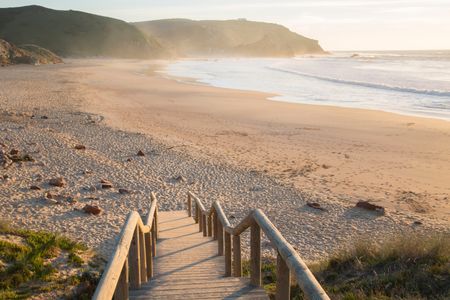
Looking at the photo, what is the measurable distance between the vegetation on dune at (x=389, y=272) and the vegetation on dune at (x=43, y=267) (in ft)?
7.77

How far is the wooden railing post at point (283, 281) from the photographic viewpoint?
122 inches

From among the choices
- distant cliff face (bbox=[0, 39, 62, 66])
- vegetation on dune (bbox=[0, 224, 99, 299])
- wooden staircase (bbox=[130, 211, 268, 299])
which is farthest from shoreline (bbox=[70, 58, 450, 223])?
distant cliff face (bbox=[0, 39, 62, 66])

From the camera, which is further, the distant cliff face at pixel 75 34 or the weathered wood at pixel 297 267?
the distant cliff face at pixel 75 34

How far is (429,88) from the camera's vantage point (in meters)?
33.8

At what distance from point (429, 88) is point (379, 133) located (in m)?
17.8

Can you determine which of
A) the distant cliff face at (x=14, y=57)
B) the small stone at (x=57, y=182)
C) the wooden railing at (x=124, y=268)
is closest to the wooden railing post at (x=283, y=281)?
the wooden railing at (x=124, y=268)

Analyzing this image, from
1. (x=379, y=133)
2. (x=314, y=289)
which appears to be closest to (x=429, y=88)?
(x=379, y=133)

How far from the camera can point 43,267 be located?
547 cm

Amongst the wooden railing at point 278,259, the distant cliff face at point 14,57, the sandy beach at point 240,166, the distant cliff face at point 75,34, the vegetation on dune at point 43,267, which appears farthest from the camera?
the distant cliff face at point 75,34

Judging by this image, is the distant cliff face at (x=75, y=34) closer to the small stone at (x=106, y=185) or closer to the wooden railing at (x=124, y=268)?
the small stone at (x=106, y=185)

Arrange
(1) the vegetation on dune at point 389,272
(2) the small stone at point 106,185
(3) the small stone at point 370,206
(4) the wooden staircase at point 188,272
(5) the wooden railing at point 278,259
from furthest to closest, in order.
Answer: (2) the small stone at point 106,185 → (3) the small stone at point 370,206 → (1) the vegetation on dune at point 389,272 → (4) the wooden staircase at point 188,272 → (5) the wooden railing at point 278,259

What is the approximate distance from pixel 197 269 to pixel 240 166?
911 centimetres

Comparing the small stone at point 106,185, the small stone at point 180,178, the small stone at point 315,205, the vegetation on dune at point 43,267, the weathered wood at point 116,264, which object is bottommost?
A: the small stone at point 315,205

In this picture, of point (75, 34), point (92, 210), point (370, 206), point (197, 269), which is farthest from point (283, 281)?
point (75, 34)
